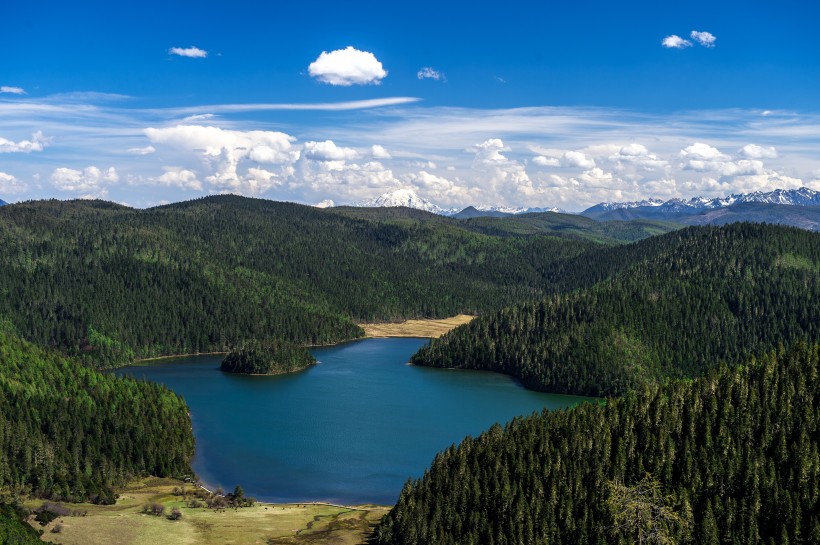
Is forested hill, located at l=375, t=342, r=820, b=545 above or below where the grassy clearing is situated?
above

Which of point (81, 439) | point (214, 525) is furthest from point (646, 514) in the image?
point (81, 439)

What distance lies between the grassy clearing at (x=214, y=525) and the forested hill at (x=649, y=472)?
9668 millimetres

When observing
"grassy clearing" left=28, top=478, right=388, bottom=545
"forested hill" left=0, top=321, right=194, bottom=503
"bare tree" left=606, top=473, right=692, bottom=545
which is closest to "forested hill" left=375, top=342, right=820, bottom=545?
"bare tree" left=606, top=473, right=692, bottom=545

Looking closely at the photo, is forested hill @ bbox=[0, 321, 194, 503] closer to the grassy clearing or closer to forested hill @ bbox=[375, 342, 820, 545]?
the grassy clearing

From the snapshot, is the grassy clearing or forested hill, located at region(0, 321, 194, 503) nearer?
the grassy clearing

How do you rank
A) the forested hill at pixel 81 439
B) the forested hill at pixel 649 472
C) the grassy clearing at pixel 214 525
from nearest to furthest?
the forested hill at pixel 649 472 < the grassy clearing at pixel 214 525 < the forested hill at pixel 81 439

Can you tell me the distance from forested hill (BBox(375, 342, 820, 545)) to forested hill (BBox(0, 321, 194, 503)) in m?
61.0

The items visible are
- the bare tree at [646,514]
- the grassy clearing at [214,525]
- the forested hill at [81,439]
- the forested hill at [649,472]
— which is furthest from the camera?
the forested hill at [81,439]

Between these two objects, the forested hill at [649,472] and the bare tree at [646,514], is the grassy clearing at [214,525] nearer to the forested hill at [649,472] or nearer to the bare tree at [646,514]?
the forested hill at [649,472]

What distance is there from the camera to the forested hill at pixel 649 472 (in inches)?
4934

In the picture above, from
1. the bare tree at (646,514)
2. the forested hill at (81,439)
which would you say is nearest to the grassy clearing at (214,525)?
the forested hill at (81,439)

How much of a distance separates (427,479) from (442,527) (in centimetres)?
1269

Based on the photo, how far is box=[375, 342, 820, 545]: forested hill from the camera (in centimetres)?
12531

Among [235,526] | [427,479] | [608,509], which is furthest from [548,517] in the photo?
[235,526]
